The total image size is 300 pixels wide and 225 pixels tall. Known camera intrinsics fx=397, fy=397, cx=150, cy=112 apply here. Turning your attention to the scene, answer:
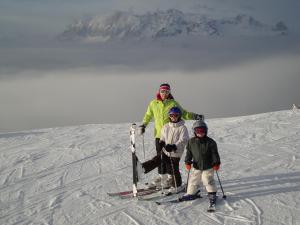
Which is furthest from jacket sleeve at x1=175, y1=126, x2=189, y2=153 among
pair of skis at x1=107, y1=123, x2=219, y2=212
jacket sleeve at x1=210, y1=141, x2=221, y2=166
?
pair of skis at x1=107, y1=123, x2=219, y2=212

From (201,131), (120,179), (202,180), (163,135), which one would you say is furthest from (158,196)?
(120,179)

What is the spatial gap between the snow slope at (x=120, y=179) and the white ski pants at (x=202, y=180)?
25cm

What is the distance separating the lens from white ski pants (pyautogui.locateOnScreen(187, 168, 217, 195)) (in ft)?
21.7

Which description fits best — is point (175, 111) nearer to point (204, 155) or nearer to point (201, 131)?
point (201, 131)

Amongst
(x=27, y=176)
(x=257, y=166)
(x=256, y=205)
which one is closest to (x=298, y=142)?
(x=257, y=166)

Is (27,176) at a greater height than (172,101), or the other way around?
(172,101)

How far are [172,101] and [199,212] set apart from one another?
7.00 feet

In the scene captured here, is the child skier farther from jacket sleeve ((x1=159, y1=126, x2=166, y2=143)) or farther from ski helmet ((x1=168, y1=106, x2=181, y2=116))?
jacket sleeve ((x1=159, y1=126, x2=166, y2=143))

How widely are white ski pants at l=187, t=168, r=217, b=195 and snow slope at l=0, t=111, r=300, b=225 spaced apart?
0.25m

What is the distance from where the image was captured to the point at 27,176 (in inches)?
396

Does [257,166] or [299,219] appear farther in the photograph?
[257,166]

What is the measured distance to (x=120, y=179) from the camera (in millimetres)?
9273

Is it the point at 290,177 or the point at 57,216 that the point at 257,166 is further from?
the point at 57,216

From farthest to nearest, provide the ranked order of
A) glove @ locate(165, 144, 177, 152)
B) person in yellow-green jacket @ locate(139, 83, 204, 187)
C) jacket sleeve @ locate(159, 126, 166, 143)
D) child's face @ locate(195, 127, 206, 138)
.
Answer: person in yellow-green jacket @ locate(139, 83, 204, 187) < jacket sleeve @ locate(159, 126, 166, 143) < glove @ locate(165, 144, 177, 152) < child's face @ locate(195, 127, 206, 138)
